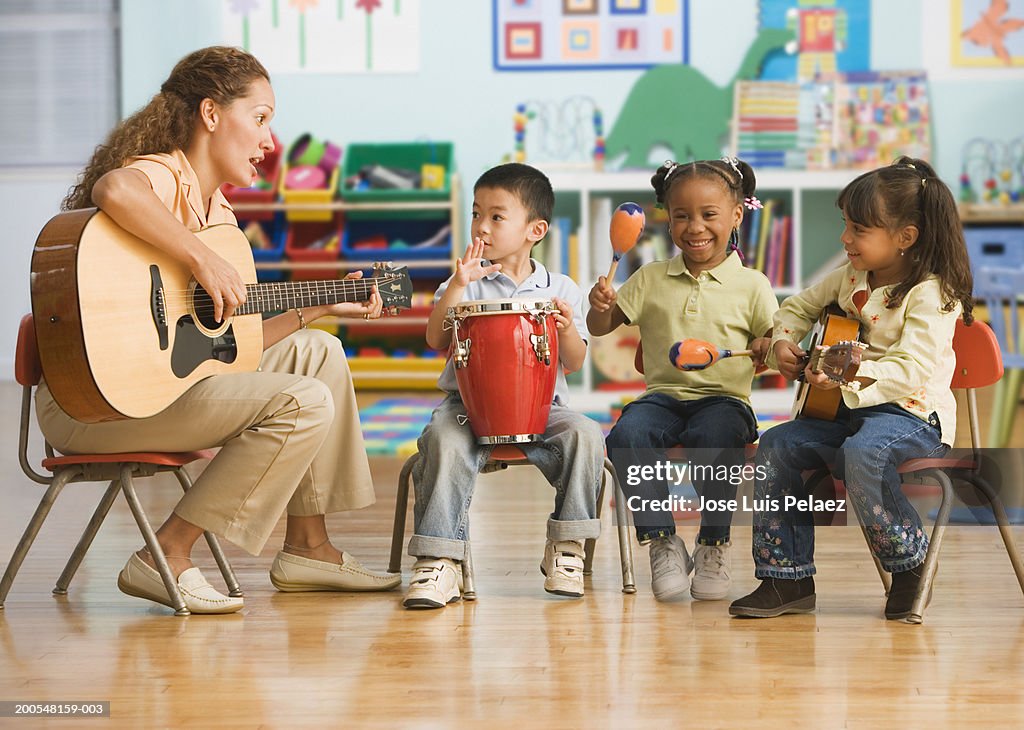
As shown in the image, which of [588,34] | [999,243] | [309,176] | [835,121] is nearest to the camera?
[999,243]

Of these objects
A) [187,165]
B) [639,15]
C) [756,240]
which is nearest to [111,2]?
[639,15]

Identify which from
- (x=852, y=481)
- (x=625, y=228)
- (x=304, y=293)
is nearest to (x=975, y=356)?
(x=852, y=481)

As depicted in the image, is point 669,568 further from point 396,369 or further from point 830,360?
point 396,369

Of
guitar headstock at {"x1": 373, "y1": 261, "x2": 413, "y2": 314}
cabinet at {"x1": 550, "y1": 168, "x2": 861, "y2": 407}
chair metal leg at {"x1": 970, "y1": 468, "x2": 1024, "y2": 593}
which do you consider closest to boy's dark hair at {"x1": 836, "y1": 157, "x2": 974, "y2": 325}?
chair metal leg at {"x1": 970, "y1": 468, "x2": 1024, "y2": 593}

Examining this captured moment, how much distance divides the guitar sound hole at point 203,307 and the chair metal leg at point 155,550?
11.5 inches

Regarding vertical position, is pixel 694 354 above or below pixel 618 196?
below

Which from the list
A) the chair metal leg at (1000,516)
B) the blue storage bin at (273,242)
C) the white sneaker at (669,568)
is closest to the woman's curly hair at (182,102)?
the white sneaker at (669,568)

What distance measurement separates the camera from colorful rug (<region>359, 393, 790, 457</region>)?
4492 millimetres

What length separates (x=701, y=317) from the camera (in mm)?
2502

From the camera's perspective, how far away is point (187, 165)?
2.32 metres

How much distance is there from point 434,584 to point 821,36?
4.95 meters

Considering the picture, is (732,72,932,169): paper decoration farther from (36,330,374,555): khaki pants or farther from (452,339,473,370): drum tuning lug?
(36,330,374,555): khaki pants

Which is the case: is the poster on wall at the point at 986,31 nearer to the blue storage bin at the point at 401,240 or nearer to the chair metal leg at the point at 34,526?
the blue storage bin at the point at 401,240

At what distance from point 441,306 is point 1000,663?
45.6 inches
